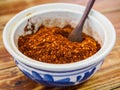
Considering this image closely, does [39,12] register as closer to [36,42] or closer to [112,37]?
[36,42]

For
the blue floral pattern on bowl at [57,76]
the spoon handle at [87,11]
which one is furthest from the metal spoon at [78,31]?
the blue floral pattern on bowl at [57,76]

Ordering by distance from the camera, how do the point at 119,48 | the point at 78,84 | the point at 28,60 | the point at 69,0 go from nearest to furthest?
the point at 28,60 → the point at 78,84 → the point at 119,48 → the point at 69,0

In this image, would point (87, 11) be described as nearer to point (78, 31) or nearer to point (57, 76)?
point (78, 31)

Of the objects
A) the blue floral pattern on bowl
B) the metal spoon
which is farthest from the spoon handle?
the blue floral pattern on bowl

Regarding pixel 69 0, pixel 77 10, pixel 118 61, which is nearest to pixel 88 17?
pixel 77 10

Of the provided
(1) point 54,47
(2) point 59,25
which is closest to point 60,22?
(2) point 59,25
